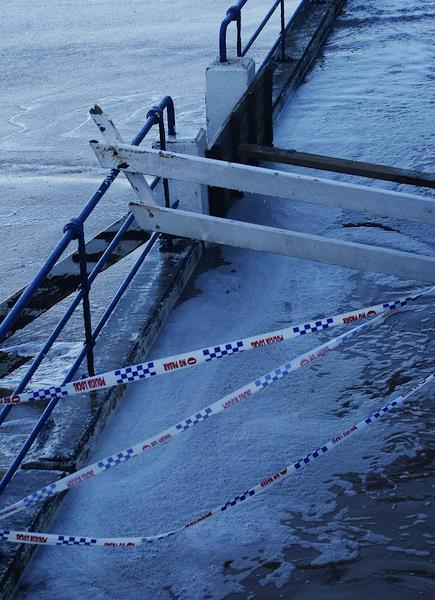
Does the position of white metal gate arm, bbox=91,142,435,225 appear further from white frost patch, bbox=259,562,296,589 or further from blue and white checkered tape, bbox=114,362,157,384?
white frost patch, bbox=259,562,296,589

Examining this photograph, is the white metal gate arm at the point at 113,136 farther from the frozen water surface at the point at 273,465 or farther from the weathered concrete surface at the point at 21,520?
the weathered concrete surface at the point at 21,520

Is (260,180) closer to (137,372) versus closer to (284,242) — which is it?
(284,242)

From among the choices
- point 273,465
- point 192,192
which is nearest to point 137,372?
point 273,465

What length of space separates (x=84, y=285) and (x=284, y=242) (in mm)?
1150

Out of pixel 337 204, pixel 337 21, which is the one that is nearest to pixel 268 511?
pixel 337 204

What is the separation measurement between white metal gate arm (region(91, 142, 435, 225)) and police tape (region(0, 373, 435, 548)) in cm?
100

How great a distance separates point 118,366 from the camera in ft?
19.0

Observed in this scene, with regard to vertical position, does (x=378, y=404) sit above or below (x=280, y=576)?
above

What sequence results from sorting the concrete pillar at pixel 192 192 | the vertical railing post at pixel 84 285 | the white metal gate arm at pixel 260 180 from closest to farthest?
1. the vertical railing post at pixel 84 285
2. the white metal gate arm at pixel 260 180
3. the concrete pillar at pixel 192 192

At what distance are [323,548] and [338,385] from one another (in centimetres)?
139

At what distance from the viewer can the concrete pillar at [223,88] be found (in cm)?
850

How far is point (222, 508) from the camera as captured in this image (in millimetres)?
4777

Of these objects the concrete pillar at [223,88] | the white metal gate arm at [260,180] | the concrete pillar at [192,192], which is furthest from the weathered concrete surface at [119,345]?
the concrete pillar at [223,88]

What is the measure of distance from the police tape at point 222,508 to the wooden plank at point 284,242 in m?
0.68
